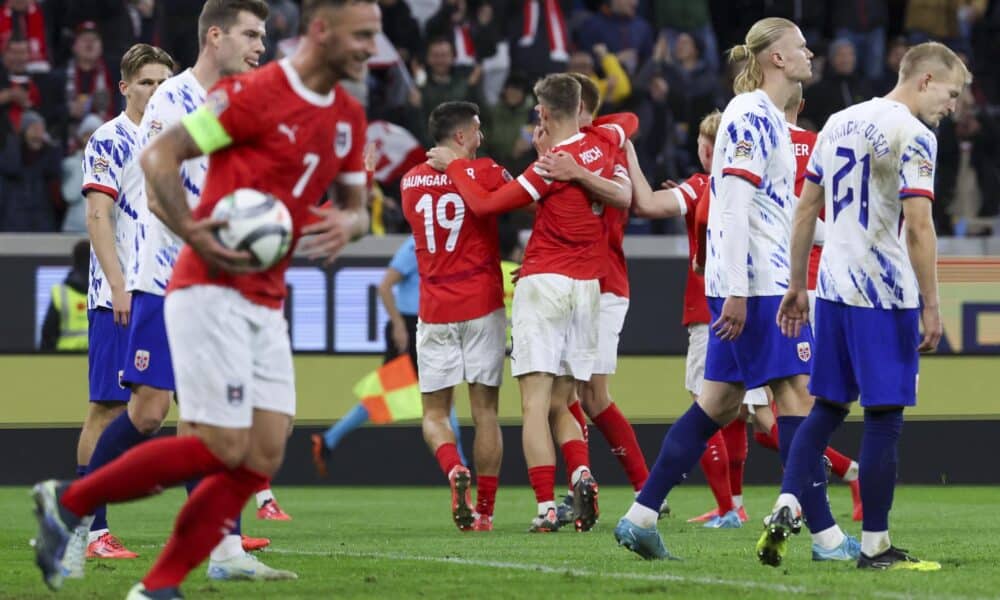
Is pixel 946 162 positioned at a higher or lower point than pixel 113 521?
higher

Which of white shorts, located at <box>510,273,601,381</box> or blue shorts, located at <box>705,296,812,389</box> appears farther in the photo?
white shorts, located at <box>510,273,601,381</box>

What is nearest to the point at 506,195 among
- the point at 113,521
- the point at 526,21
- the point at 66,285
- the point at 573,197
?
the point at 573,197

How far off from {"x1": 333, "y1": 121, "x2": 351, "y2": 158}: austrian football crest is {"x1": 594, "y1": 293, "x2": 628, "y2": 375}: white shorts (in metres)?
5.24

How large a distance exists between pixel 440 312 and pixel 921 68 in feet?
13.4

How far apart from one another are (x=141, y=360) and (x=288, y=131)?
7.53ft

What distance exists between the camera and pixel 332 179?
629 centimetres

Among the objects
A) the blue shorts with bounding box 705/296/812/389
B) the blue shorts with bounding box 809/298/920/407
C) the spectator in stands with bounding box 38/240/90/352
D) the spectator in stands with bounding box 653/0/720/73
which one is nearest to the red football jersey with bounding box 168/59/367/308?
the blue shorts with bounding box 809/298/920/407

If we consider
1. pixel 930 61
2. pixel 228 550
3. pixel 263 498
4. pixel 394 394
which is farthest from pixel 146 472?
pixel 394 394

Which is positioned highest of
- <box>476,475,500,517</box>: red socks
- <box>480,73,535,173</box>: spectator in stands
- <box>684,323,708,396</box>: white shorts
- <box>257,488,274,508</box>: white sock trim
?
<box>480,73,535,173</box>: spectator in stands

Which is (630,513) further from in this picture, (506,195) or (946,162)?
Answer: (946,162)

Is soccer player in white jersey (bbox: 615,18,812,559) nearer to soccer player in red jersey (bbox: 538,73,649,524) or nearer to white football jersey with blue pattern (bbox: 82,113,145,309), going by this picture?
soccer player in red jersey (bbox: 538,73,649,524)

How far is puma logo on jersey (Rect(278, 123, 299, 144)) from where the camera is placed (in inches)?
235

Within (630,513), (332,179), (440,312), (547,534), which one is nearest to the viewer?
(332,179)

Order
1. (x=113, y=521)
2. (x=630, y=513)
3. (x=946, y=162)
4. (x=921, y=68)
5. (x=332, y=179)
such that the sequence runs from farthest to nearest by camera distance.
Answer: (x=946, y=162)
(x=113, y=521)
(x=630, y=513)
(x=921, y=68)
(x=332, y=179)
